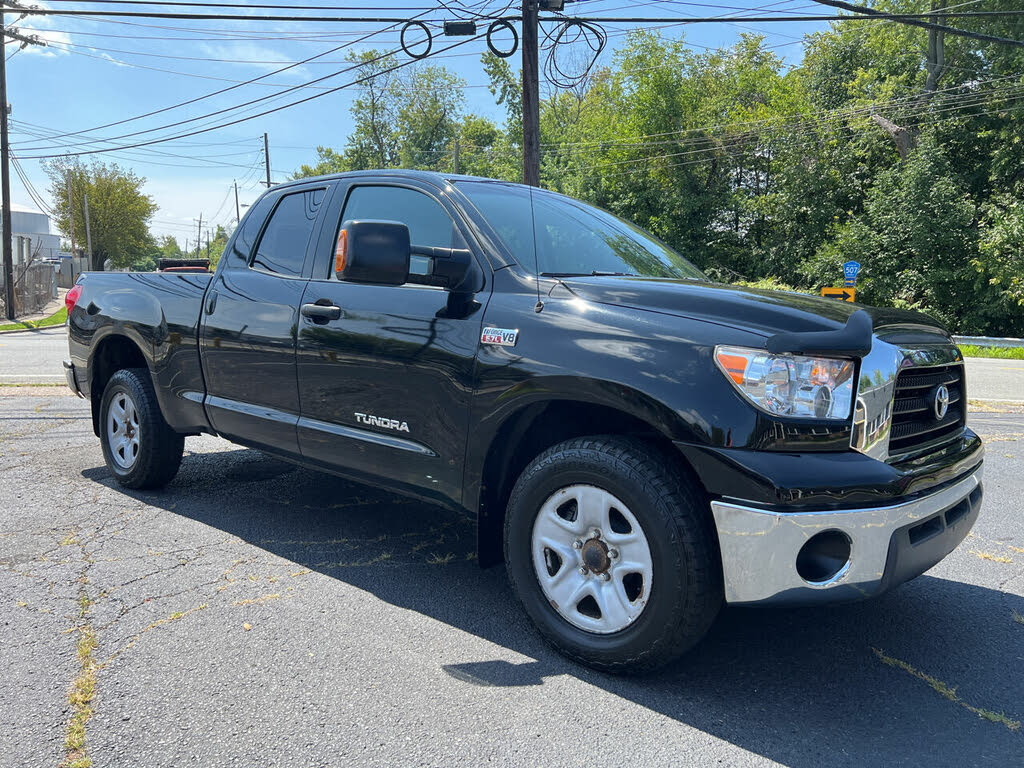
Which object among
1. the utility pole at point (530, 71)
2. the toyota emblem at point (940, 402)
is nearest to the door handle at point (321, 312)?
the toyota emblem at point (940, 402)

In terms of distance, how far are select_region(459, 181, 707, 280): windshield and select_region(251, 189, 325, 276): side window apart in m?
0.97

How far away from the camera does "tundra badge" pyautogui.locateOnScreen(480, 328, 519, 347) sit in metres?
3.08

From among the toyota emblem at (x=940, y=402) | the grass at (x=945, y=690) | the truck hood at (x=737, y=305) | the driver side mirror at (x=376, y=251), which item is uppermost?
the driver side mirror at (x=376, y=251)

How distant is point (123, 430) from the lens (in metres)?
5.24

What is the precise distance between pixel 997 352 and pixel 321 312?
20.0 meters

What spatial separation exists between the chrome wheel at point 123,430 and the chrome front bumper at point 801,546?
3939 mm

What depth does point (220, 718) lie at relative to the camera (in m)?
2.55

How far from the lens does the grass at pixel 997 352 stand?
19.0 meters

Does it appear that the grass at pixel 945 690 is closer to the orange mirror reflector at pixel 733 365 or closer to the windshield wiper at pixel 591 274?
the orange mirror reflector at pixel 733 365

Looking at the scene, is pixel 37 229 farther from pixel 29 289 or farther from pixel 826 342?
pixel 826 342

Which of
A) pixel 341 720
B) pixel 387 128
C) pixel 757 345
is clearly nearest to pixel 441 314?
pixel 757 345

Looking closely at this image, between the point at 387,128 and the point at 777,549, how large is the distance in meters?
62.3

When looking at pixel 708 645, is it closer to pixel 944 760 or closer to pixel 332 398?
pixel 944 760

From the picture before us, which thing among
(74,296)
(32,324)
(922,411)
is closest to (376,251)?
(922,411)
